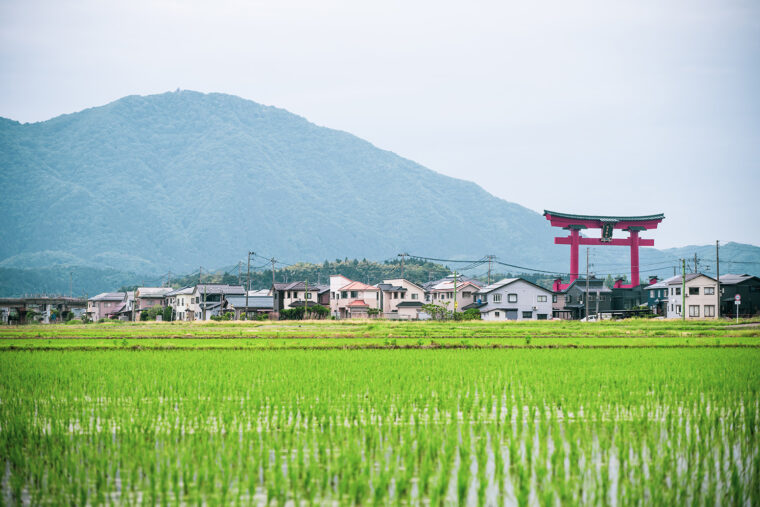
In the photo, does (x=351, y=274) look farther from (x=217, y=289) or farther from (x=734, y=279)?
(x=734, y=279)

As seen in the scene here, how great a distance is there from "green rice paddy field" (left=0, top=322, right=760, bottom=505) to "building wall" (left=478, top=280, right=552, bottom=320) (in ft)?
119

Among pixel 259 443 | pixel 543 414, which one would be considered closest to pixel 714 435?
pixel 543 414

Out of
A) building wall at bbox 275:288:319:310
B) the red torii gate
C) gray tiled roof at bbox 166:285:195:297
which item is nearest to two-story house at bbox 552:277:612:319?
the red torii gate

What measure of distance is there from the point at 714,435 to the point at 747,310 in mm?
45278

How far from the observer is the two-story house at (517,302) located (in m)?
49.4

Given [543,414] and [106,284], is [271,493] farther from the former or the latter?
[106,284]

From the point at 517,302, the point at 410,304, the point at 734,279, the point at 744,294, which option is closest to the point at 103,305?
the point at 410,304

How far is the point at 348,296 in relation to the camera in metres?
54.7

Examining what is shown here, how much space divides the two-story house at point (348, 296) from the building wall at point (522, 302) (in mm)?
8457

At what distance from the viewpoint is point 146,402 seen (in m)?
8.88

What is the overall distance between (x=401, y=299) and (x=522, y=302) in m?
9.78

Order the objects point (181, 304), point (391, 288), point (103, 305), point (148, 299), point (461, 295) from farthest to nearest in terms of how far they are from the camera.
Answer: point (103, 305) → point (148, 299) → point (181, 304) → point (391, 288) → point (461, 295)

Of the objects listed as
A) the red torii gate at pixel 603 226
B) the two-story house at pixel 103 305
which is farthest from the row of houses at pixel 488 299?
the two-story house at pixel 103 305

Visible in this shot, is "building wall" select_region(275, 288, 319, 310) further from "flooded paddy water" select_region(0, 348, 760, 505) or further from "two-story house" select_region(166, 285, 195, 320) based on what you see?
"flooded paddy water" select_region(0, 348, 760, 505)
